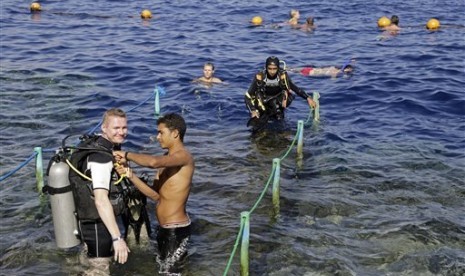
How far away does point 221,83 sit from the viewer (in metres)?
17.3

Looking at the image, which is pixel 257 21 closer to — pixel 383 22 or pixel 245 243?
pixel 383 22

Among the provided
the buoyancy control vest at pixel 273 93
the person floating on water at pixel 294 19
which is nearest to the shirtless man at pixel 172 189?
the buoyancy control vest at pixel 273 93

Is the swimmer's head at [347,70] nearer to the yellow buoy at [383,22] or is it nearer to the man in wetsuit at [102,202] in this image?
the yellow buoy at [383,22]

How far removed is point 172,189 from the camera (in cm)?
707

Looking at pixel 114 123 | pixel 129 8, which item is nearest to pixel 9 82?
pixel 114 123

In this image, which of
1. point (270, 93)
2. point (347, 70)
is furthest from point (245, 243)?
point (347, 70)

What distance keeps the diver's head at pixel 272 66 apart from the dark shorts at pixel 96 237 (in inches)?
266

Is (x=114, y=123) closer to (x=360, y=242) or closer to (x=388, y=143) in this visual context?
(x=360, y=242)

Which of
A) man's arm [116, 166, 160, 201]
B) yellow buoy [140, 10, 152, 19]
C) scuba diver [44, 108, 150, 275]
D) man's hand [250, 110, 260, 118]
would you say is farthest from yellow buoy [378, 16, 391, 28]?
scuba diver [44, 108, 150, 275]

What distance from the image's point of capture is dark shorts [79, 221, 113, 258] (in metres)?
6.38

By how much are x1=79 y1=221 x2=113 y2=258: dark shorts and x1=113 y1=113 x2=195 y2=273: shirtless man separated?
585 mm

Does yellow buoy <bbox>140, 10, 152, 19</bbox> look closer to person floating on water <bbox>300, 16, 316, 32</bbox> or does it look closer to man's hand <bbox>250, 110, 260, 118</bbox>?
person floating on water <bbox>300, 16, 316, 32</bbox>

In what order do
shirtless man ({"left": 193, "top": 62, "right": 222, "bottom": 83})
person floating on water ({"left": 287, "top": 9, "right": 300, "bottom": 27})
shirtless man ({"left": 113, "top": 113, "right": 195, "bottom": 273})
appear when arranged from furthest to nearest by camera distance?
person floating on water ({"left": 287, "top": 9, "right": 300, "bottom": 27})
shirtless man ({"left": 193, "top": 62, "right": 222, "bottom": 83})
shirtless man ({"left": 113, "top": 113, "right": 195, "bottom": 273})

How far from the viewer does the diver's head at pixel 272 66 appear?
488 inches
